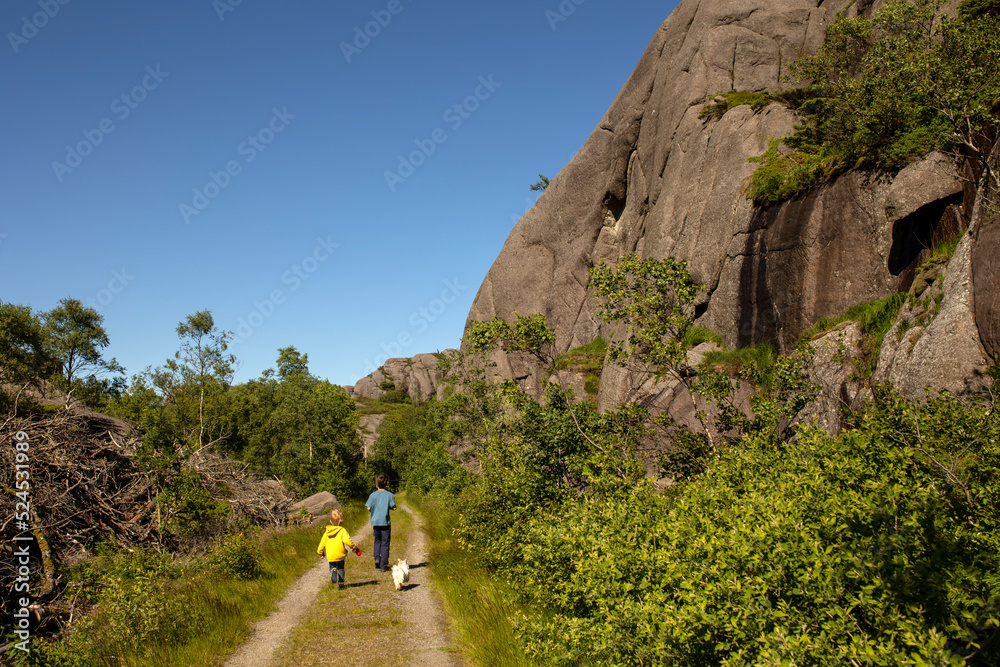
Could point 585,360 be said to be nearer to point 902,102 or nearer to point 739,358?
point 739,358

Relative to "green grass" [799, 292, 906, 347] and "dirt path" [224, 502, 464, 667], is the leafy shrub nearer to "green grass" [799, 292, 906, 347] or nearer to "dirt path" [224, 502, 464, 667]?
"dirt path" [224, 502, 464, 667]

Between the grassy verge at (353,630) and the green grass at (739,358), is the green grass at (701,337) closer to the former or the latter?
the green grass at (739,358)

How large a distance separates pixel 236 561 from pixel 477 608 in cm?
609

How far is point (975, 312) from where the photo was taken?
28.2 ft

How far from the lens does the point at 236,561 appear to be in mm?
12078

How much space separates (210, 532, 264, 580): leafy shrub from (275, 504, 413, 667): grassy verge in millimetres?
2077

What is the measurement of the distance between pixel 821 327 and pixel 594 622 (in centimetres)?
1226

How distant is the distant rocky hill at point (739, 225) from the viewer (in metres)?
9.72

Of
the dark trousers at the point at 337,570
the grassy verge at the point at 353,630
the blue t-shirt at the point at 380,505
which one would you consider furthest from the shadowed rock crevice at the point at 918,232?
the dark trousers at the point at 337,570

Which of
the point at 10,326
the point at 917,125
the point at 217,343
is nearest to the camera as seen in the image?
the point at 917,125

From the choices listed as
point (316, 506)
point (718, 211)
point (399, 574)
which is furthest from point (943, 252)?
point (316, 506)

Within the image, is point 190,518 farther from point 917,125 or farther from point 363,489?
point 363,489

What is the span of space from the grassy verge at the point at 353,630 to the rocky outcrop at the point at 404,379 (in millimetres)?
75980

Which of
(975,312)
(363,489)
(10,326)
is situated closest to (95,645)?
(975,312)
